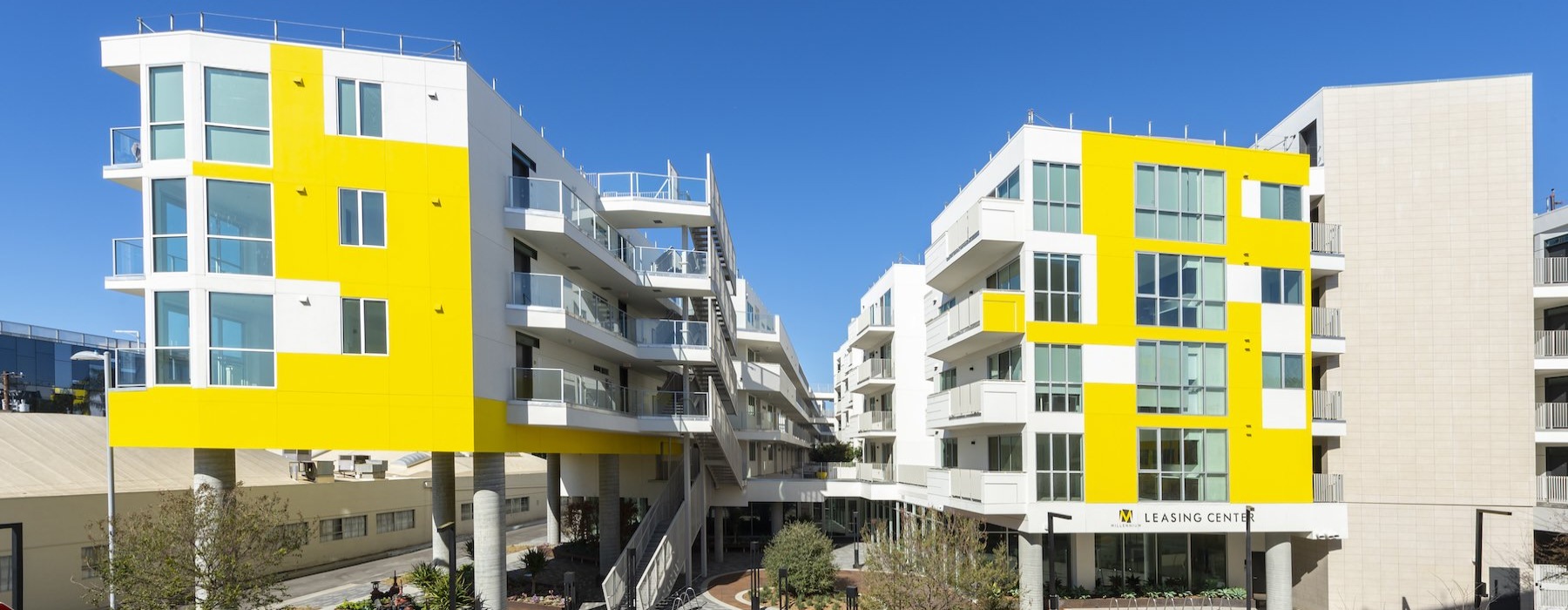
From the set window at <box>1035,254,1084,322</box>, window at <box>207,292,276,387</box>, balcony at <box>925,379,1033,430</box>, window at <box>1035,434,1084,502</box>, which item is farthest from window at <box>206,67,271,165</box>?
window at <box>1035,434,1084,502</box>

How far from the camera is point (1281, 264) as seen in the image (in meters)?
28.0

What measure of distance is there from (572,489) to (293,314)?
25.6 metres

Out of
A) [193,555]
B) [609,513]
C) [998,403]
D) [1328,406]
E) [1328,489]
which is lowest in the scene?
[609,513]

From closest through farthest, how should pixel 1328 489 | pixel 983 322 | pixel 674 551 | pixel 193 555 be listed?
pixel 193 555
pixel 983 322
pixel 1328 489
pixel 674 551

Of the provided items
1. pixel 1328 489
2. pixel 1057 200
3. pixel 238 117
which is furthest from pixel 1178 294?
pixel 238 117

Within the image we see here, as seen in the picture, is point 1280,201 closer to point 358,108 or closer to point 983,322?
point 983,322

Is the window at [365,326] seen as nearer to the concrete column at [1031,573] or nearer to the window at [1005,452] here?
the window at [1005,452]

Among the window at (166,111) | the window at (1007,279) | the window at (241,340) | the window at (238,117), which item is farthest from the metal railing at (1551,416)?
the window at (166,111)

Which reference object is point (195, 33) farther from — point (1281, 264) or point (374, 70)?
point (1281, 264)

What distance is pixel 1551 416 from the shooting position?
28.0 meters

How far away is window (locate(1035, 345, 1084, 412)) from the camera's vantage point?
26969 mm

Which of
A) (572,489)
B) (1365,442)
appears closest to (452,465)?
(572,489)

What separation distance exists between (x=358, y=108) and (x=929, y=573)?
18.6 metres

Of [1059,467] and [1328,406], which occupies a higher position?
[1328,406]
